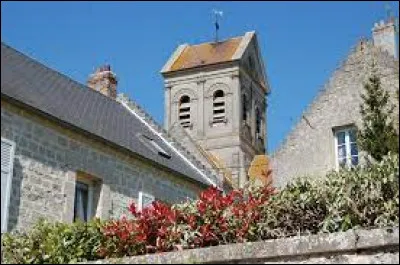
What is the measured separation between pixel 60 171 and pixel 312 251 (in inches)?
304

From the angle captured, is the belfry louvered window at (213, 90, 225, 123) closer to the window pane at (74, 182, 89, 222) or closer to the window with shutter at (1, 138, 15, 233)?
the window pane at (74, 182, 89, 222)

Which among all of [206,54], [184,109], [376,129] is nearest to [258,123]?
[184,109]

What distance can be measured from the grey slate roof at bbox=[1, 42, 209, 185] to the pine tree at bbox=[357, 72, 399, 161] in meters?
5.06

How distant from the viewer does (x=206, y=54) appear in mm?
40219

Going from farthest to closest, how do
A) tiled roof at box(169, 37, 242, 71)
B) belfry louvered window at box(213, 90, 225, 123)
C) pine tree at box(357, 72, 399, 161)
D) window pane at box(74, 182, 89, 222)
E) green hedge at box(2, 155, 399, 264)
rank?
tiled roof at box(169, 37, 242, 71)
belfry louvered window at box(213, 90, 225, 123)
window pane at box(74, 182, 89, 222)
pine tree at box(357, 72, 399, 161)
green hedge at box(2, 155, 399, 264)

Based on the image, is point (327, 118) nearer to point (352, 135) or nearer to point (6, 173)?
point (352, 135)

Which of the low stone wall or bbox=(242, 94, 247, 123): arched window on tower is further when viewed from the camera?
bbox=(242, 94, 247, 123): arched window on tower

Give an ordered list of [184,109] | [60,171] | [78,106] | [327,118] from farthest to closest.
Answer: [184,109] → [327,118] → [78,106] → [60,171]

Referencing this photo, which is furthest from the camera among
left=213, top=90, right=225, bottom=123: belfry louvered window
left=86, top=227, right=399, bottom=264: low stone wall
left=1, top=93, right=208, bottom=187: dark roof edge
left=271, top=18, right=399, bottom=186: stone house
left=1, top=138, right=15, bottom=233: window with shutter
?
left=213, top=90, right=225, bottom=123: belfry louvered window

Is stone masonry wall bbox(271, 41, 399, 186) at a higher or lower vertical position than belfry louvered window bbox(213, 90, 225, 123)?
lower

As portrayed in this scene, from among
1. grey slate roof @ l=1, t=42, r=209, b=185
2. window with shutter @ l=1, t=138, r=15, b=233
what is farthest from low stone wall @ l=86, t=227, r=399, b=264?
grey slate roof @ l=1, t=42, r=209, b=185

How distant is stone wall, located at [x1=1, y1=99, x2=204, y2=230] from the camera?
1123cm

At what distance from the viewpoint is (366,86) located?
11.4 metres

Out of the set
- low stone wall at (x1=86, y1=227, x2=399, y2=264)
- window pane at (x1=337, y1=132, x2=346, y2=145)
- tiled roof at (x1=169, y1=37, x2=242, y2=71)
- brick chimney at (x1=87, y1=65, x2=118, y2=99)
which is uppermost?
tiled roof at (x1=169, y1=37, x2=242, y2=71)
